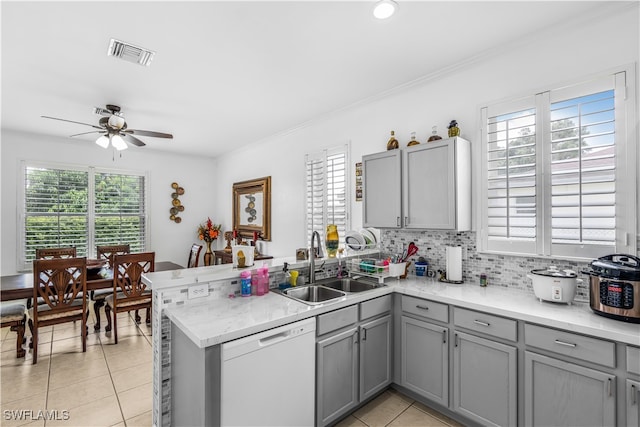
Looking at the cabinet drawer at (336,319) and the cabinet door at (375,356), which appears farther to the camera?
the cabinet door at (375,356)

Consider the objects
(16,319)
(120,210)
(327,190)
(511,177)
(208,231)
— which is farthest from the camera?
(208,231)

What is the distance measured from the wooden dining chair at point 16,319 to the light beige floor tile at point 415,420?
3.65 m

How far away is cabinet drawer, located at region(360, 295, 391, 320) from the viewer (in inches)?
86.6

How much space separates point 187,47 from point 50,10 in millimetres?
801

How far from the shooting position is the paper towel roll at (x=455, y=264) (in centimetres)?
254

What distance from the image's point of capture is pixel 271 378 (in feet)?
5.31

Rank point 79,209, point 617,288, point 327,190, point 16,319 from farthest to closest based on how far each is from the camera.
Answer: point 79,209, point 327,190, point 16,319, point 617,288

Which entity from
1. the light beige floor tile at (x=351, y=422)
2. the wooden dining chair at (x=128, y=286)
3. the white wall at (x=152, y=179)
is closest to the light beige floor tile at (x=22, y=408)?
the wooden dining chair at (x=128, y=286)

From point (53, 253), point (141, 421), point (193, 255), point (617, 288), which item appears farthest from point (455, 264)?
point (53, 253)

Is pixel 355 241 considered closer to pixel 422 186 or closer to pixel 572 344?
pixel 422 186

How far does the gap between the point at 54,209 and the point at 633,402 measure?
668 centimetres

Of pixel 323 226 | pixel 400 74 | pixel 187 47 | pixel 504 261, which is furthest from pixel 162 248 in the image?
pixel 504 261

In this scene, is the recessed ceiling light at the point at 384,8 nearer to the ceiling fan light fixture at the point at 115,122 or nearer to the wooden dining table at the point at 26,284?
the ceiling fan light fixture at the point at 115,122

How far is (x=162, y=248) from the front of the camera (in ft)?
19.1
